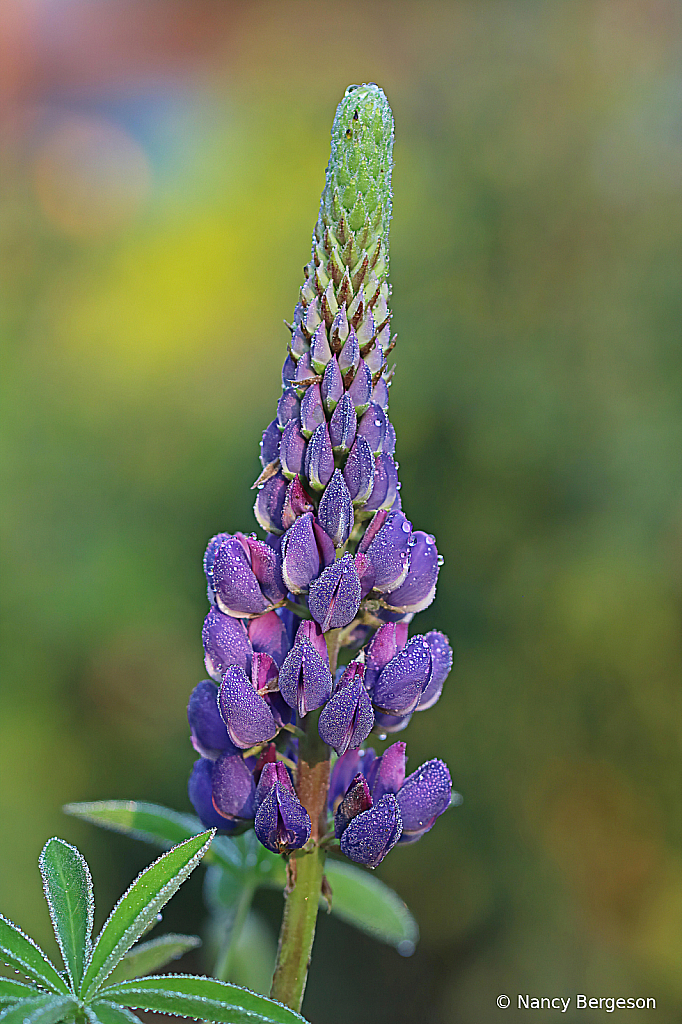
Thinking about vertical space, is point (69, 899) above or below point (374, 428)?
below

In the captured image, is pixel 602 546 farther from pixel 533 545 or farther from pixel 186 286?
pixel 186 286

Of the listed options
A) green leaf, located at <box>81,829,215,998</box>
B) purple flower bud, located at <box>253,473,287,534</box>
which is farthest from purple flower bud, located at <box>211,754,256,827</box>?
purple flower bud, located at <box>253,473,287,534</box>

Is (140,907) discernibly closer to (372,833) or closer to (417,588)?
(372,833)

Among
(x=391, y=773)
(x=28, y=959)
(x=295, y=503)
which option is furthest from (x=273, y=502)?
(x=28, y=959)

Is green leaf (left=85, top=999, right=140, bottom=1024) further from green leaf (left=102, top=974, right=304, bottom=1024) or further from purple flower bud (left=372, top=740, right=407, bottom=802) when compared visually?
purple flower bud (left=372, top=740, right=407, bottom=802)

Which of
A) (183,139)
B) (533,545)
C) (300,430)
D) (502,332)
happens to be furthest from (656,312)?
(300,430)

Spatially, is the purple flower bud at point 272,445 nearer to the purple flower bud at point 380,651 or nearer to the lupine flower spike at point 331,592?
the lupine flower spike at point 331,592

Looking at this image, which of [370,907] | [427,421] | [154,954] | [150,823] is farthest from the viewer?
[427,421]
